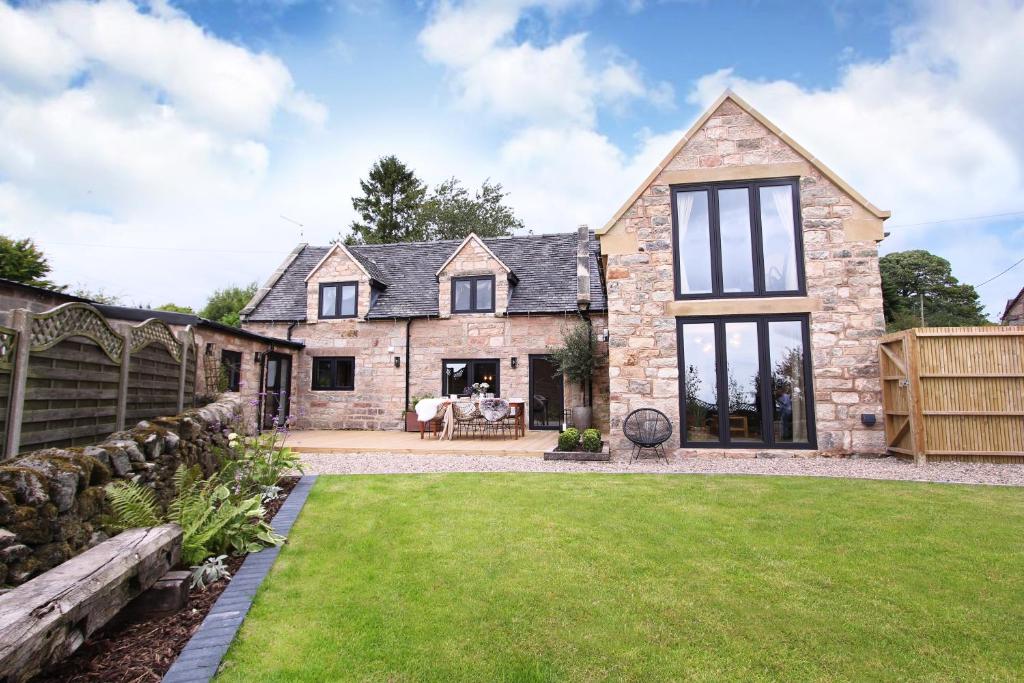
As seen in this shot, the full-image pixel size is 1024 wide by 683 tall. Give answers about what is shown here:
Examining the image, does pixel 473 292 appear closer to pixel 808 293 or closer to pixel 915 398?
pixel 808 293

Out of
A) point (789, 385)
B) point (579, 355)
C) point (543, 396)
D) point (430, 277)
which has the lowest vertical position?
point (543, 396)

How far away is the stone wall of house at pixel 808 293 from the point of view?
880 cm

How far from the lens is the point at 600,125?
18172 mm

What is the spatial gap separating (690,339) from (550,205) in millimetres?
25674

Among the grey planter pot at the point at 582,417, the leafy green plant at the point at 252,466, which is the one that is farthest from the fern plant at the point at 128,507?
the grey planter pot at the point at 582,417

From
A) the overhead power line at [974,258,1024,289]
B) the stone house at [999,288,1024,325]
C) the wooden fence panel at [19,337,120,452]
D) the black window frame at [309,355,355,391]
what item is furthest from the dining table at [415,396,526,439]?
the stone house at [999,288,1024,325]

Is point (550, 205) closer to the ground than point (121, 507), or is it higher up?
higher up

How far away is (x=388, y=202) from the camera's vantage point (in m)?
33.5

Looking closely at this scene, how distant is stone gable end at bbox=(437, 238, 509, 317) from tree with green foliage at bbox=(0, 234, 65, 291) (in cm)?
932

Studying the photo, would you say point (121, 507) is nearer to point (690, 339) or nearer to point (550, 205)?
point (690, 339)

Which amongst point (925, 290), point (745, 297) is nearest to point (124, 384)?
point (745, 297)

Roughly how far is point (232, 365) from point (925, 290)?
45.7m

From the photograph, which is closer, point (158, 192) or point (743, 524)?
point (743, 524)

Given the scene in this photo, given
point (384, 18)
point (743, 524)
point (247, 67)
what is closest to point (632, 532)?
point (743, 524)
